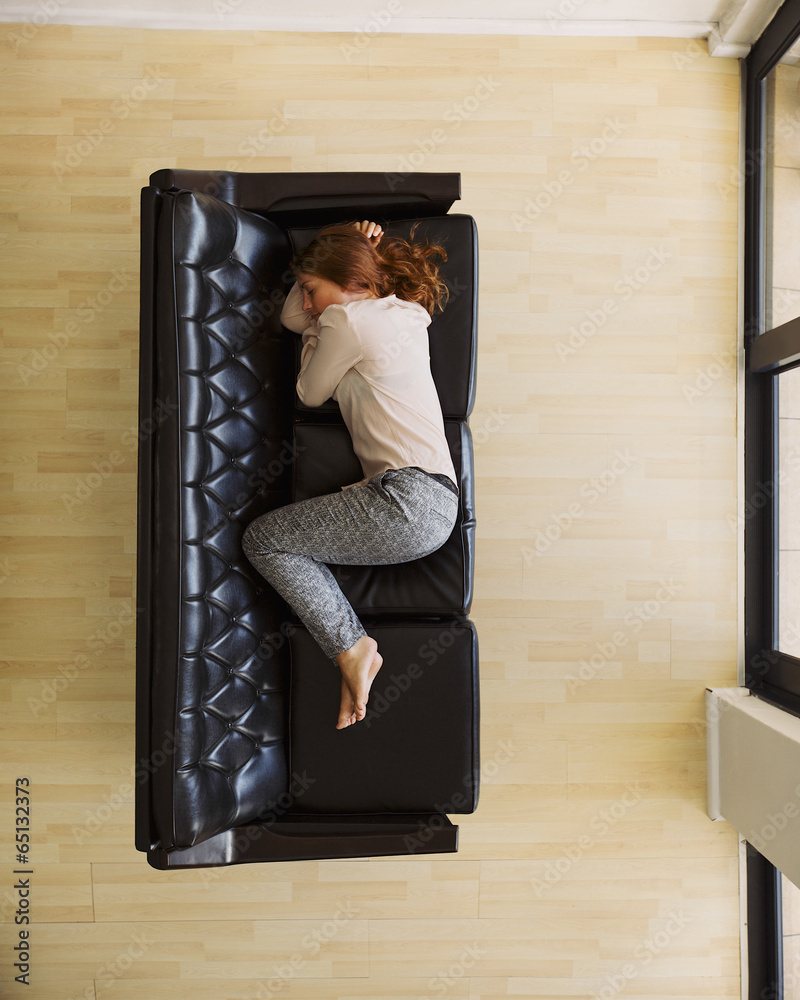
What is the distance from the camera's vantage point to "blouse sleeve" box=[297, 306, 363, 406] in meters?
1.57

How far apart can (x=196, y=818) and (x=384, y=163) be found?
2.04 meters


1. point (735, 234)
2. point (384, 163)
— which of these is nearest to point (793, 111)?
point (735, 234)

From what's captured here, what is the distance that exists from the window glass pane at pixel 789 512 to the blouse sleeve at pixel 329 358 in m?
1.42

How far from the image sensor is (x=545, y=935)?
2.07 m

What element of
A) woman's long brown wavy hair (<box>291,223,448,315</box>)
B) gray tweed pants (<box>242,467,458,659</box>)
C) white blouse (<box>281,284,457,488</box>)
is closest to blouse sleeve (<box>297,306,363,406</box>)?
white blouse (<box>281,284,457,488</box>)

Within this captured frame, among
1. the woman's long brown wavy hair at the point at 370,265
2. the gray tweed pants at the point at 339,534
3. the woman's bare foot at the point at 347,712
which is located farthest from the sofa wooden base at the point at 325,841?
the woman's long brown wavy hair at the point at 370,265

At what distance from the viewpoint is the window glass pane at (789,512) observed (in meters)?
1.97

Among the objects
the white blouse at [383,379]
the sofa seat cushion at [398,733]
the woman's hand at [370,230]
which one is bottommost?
the sofa seat cushion at [398,733]

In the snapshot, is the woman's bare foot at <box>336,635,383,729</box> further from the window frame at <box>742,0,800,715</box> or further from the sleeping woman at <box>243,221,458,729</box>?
the window frame at <box>742,0,800,715</box>

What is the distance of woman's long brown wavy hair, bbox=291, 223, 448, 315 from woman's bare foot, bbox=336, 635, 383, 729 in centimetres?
92

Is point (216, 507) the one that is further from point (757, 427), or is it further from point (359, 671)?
point (757, 427)

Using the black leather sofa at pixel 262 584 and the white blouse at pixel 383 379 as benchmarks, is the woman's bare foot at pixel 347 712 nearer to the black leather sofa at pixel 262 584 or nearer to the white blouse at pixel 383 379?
the black leather sofa at pixel 262 584

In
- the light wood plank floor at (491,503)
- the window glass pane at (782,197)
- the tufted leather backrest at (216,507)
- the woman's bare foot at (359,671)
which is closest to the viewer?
the tufted leather backrest at (216,507)

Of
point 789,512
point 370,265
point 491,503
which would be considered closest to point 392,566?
point 491,503
